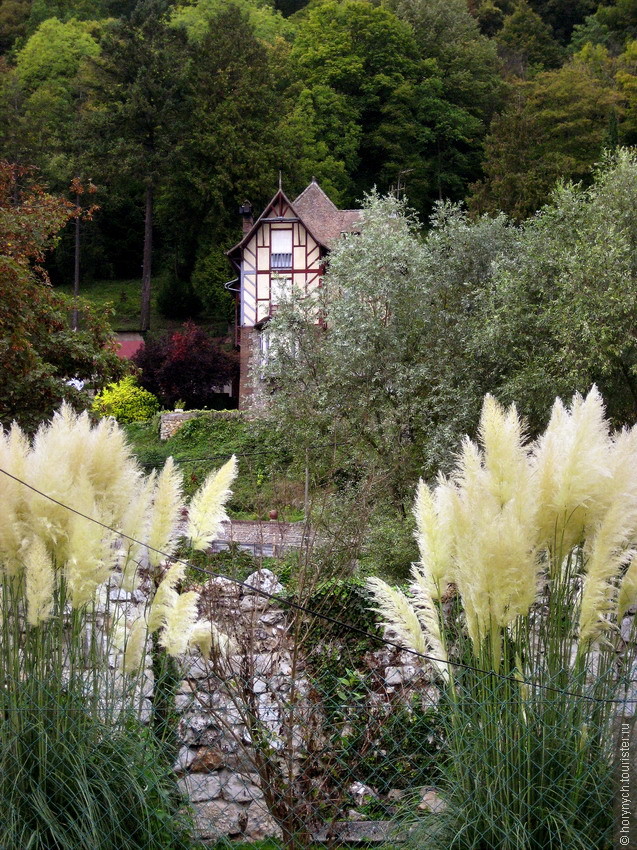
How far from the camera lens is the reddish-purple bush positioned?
100 ft

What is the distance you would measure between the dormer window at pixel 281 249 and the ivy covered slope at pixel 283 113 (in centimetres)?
657

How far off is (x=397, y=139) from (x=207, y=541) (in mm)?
43034

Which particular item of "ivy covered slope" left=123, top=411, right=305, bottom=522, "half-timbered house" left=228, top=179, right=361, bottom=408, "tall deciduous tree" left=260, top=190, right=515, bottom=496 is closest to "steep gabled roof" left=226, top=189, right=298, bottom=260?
"half-timbered house" left=228, top=179, right=361, bottom=408

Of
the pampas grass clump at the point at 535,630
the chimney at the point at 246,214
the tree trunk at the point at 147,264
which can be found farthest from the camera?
the tree trunk at the point at 147,264

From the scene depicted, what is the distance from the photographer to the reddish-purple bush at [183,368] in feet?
100

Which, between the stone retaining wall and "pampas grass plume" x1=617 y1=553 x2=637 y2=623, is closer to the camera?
"pampas grass plume" x1=617 y1=553 x2=637 y2=623

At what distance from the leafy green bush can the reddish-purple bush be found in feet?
1.83

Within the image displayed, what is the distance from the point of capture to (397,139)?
4472cm

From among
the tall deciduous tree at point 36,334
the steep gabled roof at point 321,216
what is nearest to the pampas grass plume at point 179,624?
the tall deciduous tree at point 36,334

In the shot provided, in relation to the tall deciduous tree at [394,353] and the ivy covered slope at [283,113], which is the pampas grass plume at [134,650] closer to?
the tall deciduous tree at [394,353]

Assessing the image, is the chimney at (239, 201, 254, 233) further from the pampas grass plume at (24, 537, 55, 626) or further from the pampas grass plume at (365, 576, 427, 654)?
the pampas grass plume at (24, 537, 55, 626)

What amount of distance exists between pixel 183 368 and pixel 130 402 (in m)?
1.99

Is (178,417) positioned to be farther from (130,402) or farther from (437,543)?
(437,543)

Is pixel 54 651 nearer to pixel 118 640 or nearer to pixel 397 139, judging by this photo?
pixel 118 640
